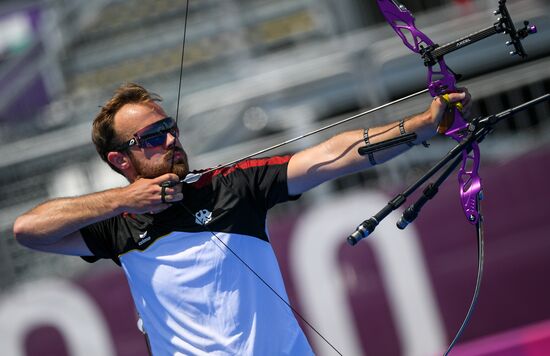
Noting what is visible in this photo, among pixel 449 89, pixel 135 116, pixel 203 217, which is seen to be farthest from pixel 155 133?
pixel 449 89

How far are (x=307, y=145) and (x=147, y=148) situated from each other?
Result: 3.76 meters

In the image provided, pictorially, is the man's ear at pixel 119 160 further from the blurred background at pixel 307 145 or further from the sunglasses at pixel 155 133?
the blurred background at pixel 307 145

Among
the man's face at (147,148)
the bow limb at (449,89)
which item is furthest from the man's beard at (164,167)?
the bow limb at (449,89)

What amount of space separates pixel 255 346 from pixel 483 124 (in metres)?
1.01

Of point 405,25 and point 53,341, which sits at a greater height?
point 405,25

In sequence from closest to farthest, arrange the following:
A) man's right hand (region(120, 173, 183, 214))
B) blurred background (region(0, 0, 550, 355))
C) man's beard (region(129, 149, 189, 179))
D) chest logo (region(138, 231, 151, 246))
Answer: man's right hand (region(120, 173, 183, 214)) < man's beard (region(129, 149, 189, 179)) < chest logo (region(138, 231, 151, 246)) < blurred background (region(0, 0, 550, 355))

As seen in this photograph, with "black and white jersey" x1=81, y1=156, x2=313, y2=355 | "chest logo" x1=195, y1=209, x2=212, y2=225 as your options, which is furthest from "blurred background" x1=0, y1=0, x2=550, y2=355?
"chest logo" x1=195, y1=209, x2=212, y2=225

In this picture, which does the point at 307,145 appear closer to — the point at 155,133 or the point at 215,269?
the point at 155,133

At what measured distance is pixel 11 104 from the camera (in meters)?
9.55

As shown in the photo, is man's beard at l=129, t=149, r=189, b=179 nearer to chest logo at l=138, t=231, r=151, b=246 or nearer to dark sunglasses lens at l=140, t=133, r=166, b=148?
dark sunglasses lens at l=140, t=133, r=166, b=148

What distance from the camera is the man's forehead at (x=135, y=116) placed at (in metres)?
3.43

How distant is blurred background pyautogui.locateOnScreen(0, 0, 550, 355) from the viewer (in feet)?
21.3

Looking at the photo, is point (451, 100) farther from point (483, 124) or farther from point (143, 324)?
point (143, 324)

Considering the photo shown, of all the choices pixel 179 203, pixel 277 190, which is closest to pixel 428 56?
pixel 277 190
